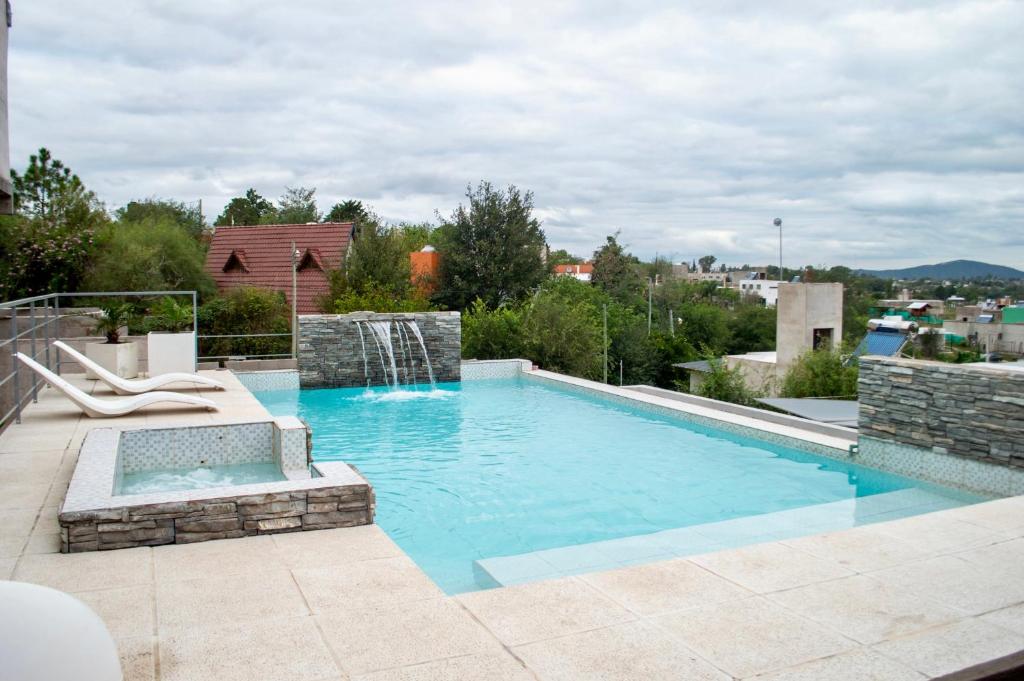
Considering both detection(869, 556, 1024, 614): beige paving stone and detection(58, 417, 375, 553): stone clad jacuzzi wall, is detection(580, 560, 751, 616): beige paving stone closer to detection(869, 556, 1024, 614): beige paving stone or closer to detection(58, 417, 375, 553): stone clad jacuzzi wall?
detection(869, 556, 1024, 614): beige paving stone

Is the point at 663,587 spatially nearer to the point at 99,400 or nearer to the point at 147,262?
the point at 99,400

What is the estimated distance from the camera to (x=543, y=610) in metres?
3.16

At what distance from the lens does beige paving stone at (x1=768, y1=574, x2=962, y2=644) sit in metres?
3.03

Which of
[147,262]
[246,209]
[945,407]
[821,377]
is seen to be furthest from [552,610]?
[246,209]

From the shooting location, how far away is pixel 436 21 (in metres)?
11.4

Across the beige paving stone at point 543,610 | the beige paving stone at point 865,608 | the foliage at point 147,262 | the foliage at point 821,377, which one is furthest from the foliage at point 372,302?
the beige paving stone at point 865,608

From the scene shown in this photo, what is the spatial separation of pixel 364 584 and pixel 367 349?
36.3ft

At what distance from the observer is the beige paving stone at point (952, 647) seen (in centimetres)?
274

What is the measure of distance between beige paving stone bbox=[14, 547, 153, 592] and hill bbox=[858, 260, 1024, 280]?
39.8 m

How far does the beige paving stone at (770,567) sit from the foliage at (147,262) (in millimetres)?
15525

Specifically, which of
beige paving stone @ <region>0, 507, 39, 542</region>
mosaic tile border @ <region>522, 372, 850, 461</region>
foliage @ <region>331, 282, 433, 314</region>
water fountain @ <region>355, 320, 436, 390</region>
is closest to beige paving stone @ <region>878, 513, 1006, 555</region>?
mosaic tile border @ <region>522, 372, 850, 461</region>

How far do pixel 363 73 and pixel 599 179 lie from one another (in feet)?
43.4

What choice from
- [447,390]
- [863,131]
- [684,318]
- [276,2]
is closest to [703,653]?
[276,2]

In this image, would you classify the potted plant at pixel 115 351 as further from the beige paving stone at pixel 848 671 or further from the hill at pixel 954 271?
the hill at pixel 954 271
